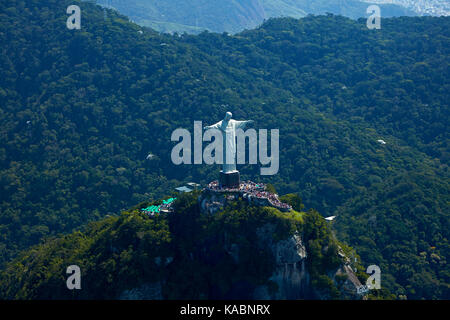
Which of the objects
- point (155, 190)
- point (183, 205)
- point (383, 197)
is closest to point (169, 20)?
point (155, 190)

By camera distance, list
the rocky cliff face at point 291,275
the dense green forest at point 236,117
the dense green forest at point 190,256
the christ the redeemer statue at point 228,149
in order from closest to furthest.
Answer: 1. the rocky cliff face at point 291,275
2. the dense green forest at point 190,256
3. the christ the redeemer statue at point 228,149
4. the dense green forest at point 236,117

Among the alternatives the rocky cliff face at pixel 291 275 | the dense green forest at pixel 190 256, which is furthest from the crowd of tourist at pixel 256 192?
the rocky cliff face at pixel 291 275

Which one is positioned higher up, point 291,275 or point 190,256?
point 190,256

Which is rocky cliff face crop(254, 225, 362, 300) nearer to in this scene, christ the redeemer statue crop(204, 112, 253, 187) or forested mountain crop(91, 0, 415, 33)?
christ the redeemer statue crop(204, 112, 253, 187)

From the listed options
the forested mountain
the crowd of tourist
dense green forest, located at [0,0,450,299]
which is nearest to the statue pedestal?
the crowd of tourist

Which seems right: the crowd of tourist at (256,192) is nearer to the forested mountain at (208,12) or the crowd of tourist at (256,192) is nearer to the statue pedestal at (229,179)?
the statue pedestal at (229,179)

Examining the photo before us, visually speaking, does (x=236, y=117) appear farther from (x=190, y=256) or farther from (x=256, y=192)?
(x=190, y=256)

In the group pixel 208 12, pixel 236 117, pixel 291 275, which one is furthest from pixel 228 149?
pixel 208 12
